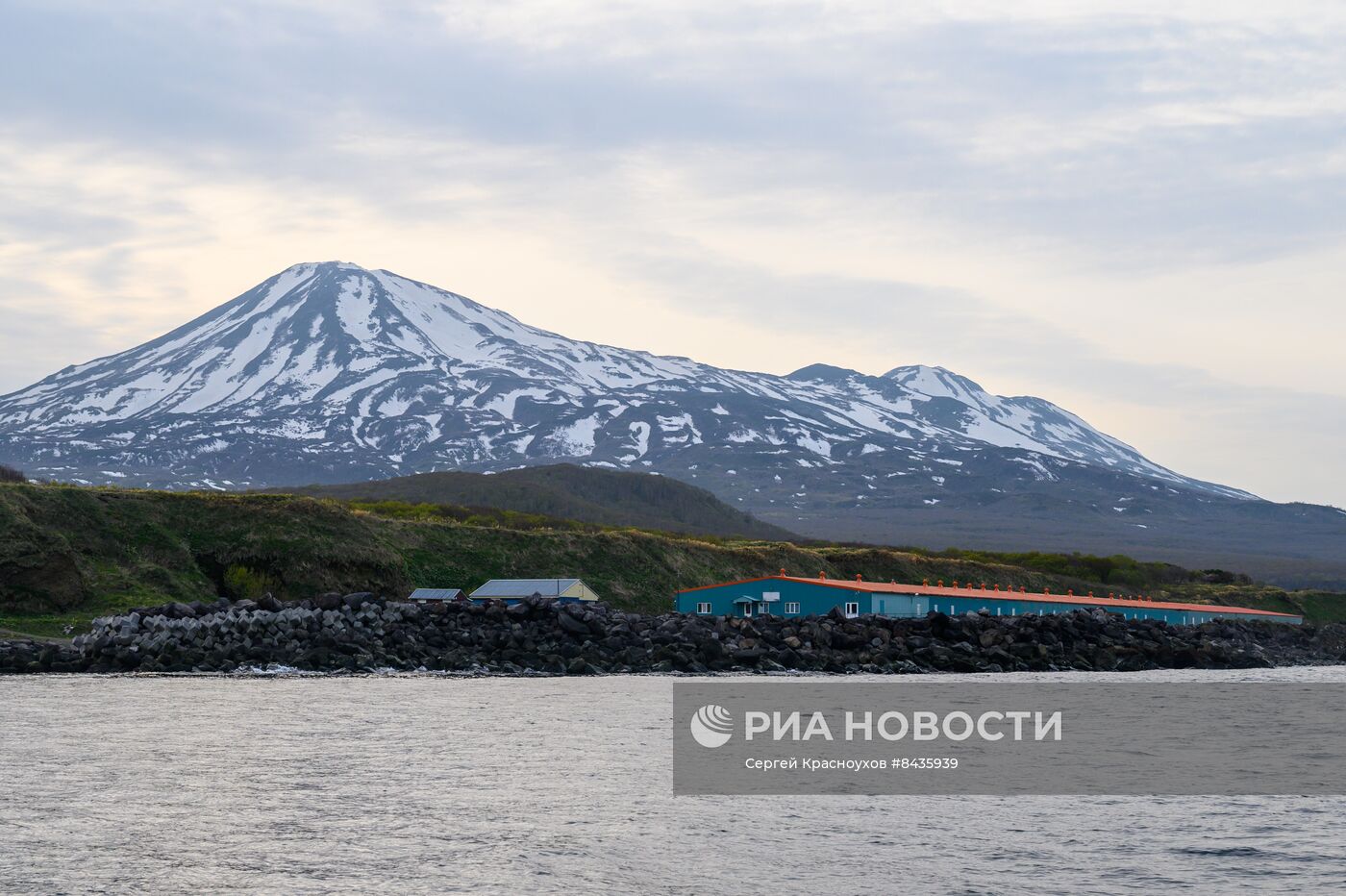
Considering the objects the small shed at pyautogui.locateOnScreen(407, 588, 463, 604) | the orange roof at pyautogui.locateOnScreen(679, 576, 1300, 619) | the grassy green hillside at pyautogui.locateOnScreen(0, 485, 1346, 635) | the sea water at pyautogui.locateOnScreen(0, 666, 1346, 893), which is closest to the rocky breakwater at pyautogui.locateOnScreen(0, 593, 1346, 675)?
the orange roof at pyautogui.locateOnScreen(679, 576, 1300, 619)

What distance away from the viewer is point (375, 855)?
59.2ft

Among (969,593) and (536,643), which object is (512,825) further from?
(969,593)

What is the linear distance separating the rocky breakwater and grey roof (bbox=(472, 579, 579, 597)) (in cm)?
793

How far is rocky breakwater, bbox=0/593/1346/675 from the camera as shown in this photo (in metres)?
46.1

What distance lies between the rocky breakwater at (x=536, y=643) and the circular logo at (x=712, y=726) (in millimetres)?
13889

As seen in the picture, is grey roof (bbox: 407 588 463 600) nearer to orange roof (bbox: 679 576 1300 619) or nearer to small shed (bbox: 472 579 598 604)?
small shed (bbox: 472 579 598 604)

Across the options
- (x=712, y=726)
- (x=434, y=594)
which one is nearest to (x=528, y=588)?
(x=434, y=594)

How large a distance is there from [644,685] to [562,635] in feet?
34.7

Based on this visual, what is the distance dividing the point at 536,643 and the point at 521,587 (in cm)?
1393

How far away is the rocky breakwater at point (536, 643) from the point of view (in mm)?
46062

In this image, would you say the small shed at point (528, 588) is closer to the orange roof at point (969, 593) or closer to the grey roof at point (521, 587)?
the grey roof at point (521, 587)

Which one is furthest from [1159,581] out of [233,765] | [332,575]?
[233,765]

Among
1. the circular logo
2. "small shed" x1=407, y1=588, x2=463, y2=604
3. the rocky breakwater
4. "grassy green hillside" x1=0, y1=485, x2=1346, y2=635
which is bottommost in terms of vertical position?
the circular logo

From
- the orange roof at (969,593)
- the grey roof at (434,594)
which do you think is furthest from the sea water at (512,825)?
the orange roof at (969,593)
